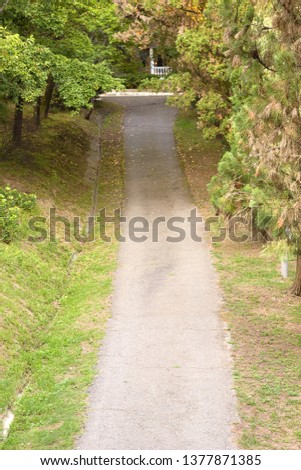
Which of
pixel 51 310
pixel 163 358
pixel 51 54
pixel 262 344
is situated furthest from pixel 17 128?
pixel 163 358

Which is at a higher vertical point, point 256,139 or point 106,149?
point 256,139

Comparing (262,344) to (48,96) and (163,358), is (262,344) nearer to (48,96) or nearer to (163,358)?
(163,358)

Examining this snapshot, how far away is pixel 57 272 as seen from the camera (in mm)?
20781

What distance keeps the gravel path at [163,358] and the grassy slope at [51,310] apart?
0.41m

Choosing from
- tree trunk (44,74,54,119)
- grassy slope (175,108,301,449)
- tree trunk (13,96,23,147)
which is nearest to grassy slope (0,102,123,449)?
tree trunk (13,96,23,147)

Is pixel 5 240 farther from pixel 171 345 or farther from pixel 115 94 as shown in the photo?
pixel 115 94

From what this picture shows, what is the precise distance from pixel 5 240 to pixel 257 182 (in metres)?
7.14

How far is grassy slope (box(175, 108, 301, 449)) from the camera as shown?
12.3 m

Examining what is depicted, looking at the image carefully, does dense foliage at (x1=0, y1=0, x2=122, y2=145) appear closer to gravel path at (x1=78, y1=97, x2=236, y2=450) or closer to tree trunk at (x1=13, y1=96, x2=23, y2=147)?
tree trunk at (x1=13, y1=96, x2=23, y2=147)

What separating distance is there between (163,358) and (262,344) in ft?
7.22

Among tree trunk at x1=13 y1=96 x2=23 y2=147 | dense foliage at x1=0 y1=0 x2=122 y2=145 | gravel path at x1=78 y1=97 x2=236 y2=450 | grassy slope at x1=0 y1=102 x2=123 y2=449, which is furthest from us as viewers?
tree trunk at x1=13 y1=96 x2=23 y2=147

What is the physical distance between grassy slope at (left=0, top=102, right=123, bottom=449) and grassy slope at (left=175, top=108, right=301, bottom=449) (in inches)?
107

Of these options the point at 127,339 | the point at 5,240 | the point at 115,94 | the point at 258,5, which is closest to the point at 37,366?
the point at 127,339

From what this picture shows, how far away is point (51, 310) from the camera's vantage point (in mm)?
18406
